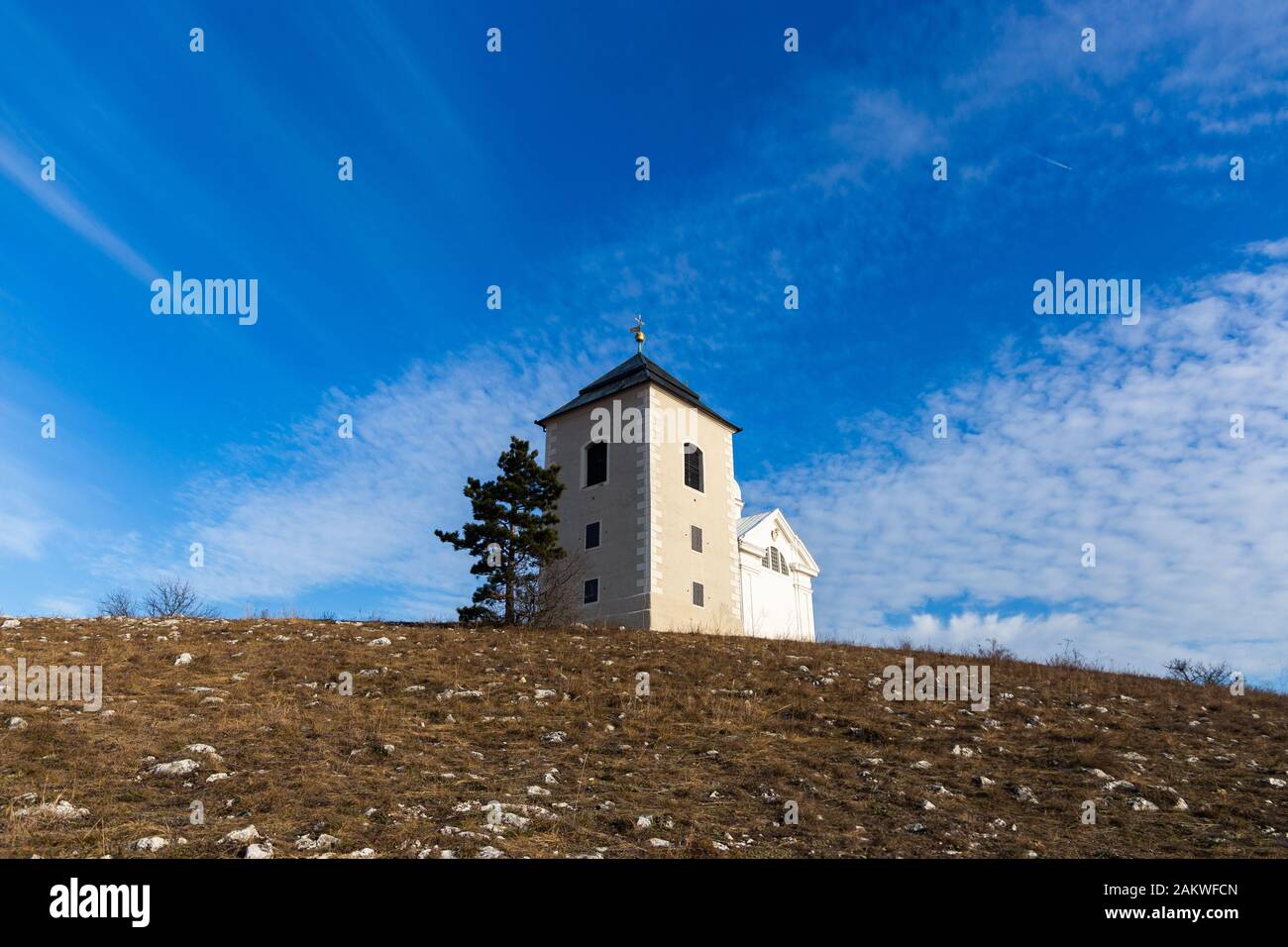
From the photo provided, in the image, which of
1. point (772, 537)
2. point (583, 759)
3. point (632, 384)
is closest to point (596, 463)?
point (632, 384)

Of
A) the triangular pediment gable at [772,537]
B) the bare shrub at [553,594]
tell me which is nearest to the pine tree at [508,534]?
the bare shrub at [553,594]

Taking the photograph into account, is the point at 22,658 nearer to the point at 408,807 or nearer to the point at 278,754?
the point at 278,754

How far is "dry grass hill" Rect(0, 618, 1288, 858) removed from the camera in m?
8.77

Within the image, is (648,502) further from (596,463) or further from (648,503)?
(596,463)

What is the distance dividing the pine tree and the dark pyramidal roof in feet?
24.3

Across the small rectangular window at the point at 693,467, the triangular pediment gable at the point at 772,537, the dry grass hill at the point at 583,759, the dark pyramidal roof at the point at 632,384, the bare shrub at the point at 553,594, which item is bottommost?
the dry grass hill at the point at 583,759

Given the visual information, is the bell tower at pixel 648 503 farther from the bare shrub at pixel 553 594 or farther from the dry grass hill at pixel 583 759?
the dry grass hill at pixel 583 759

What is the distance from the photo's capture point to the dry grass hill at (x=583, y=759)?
8766mm

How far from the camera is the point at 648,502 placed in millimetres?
30781

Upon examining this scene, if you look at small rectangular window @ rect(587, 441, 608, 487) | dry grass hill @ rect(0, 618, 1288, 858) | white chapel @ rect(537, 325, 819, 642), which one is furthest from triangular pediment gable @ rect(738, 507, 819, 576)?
dry grass hill @ rect(0, 618, 1288, 858)

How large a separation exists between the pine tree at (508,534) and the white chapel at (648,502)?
3692mm

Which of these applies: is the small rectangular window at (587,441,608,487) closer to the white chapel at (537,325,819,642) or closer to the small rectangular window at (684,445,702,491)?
the white chapel at (537,325,819,642)
